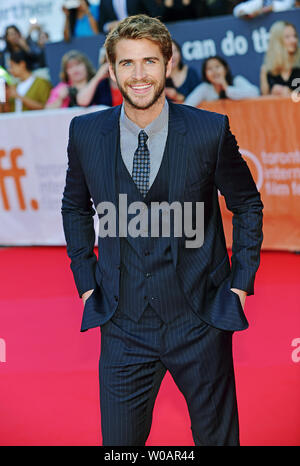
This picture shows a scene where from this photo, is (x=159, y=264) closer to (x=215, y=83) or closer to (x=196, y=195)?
(x=196, y=195)

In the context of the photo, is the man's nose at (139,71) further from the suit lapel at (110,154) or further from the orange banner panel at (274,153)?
the orange banner panel at (274,153)

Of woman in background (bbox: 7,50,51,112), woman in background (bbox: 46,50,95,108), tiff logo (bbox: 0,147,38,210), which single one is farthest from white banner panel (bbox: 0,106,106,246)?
woman in background (bbox: 7,50,51,112)

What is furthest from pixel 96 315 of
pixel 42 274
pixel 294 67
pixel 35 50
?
pixel 35 50

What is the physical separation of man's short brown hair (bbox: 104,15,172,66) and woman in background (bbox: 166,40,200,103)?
3.68m

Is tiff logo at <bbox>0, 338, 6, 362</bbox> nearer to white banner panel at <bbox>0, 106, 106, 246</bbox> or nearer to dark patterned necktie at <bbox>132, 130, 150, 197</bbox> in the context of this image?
dark patterned necktie at <bbox>132, 130, 150, 197</bbox>

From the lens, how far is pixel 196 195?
6.29 feet

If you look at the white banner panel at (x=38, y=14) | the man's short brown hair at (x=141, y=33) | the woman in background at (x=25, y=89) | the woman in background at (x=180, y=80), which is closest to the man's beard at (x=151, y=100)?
the man's short brown hair at (x=141, y=33)

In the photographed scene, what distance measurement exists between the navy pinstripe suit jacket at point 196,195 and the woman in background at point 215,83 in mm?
3431

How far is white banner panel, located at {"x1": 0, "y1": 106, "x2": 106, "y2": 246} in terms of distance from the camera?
5.50 meters

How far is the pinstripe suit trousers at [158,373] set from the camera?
1.92 m

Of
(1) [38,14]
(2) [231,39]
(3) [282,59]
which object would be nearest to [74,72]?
(2) [231,39]

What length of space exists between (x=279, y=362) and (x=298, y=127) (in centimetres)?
249

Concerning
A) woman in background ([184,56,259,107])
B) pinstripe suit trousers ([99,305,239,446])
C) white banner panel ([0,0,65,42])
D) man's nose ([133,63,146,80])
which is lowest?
pinstripe suit trousers ([99,305,239,446])
